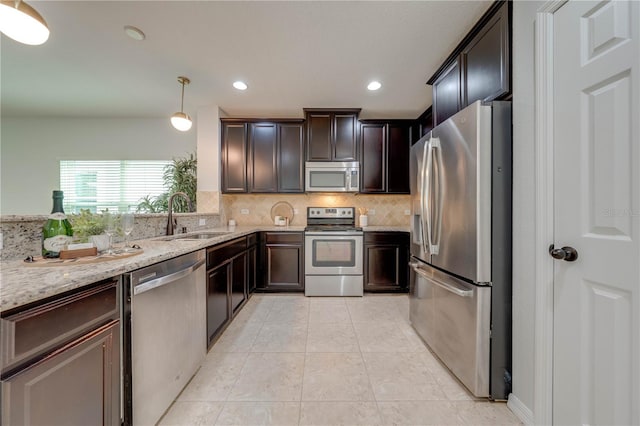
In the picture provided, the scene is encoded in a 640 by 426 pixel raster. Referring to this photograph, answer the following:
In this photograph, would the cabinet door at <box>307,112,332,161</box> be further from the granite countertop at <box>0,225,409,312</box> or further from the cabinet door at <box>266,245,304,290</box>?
the granite countertop at <box>0,225,409,312</box>

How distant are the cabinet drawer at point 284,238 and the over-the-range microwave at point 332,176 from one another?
71 centimetres

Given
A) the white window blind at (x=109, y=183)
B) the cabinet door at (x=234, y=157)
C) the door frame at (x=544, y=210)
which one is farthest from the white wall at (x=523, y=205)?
the white window blind at (x=109, y=183)

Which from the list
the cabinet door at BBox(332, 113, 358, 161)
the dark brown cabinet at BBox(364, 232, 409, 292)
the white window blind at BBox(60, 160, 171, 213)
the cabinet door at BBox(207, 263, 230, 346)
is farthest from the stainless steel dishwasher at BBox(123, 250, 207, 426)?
the white window blind at BBox(60, 160, 171, 213)

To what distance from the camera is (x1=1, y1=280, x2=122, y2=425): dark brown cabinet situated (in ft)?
2.13

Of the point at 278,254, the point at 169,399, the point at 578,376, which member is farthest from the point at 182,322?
the point at 578,376

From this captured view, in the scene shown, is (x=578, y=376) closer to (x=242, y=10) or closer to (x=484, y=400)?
(x=484, y=400)

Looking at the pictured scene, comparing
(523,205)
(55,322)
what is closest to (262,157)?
(55,322)

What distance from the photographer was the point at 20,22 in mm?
1217

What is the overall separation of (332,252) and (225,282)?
1429mm

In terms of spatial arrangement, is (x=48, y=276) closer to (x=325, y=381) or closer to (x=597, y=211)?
(x=325, y=381)

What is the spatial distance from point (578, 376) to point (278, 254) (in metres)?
Answer: 2.73

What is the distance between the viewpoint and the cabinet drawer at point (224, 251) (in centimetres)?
181

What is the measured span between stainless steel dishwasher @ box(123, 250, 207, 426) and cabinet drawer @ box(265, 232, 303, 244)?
5.08 feet

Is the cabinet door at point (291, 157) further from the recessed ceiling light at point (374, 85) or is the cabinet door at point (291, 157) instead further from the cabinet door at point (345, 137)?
the recessed ceiling light at point (374, 85)
